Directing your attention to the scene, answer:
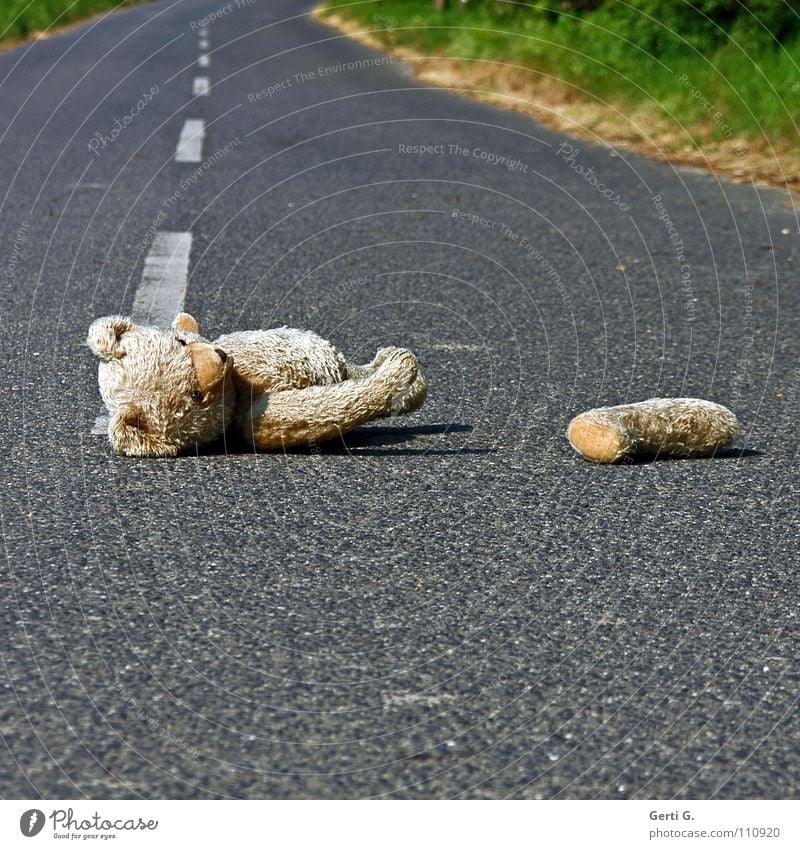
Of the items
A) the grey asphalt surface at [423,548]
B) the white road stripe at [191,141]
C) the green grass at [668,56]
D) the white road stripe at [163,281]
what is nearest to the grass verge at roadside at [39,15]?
the green grass at [668,56]

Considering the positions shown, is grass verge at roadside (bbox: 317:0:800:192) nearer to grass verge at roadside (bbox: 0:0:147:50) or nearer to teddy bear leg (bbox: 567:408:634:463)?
teddy bear leg (bbox: 567:408:634:463)

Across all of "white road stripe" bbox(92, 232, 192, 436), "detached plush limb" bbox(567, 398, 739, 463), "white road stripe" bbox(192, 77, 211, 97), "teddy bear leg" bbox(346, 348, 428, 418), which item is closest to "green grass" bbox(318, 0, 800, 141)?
"white road stripe" bbox(192, 77, 211, 97)

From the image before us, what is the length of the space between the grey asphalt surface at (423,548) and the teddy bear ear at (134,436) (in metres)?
0.04

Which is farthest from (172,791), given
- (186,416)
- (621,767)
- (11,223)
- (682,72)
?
(682,72)

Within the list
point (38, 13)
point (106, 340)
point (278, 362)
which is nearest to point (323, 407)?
point (278, 362)

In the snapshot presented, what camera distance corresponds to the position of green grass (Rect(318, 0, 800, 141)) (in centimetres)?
1080

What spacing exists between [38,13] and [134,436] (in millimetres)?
26802

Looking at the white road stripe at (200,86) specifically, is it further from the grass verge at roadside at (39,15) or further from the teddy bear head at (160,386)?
the teddy bear head at (160,386)

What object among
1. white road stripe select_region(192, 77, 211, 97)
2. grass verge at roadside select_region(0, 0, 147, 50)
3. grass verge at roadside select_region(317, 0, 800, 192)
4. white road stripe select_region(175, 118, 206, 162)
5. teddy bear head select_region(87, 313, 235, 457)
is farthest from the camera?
grass verge at roadside select_region(0, 0, 147, 50)

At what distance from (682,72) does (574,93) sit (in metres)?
1.07

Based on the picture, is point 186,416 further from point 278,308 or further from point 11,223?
point 11,223

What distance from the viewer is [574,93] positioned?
12680 millimetres

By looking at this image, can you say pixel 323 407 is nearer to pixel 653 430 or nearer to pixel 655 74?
pixel 653 430

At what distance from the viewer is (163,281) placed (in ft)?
19.0
